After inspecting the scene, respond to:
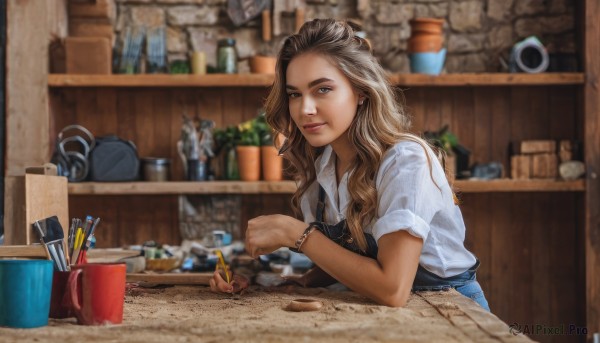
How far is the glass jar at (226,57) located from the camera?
4.45 meters

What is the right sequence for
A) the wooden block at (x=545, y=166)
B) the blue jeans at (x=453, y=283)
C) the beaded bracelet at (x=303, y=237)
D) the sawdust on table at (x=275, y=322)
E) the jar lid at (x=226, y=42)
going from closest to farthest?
the sawdust on table at (x=275, y=322), the beaded bracelet at (x=303, y=237), the blue jeans at (x=453, y=283), the wooden block at (x=545, y=166), the jar lid at (x=226, y=42)

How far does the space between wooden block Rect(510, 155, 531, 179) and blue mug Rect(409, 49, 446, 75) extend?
696 millimetres

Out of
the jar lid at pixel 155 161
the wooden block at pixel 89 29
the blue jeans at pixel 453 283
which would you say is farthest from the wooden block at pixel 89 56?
the blue jeans at pixel 453 283

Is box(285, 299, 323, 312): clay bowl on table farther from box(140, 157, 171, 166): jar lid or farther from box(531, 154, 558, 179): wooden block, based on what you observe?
box(531, 154, 558, 179): wooden block

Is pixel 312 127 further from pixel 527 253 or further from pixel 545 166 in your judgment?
pixel 527 253

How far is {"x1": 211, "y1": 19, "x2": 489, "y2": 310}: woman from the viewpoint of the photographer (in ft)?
5.75

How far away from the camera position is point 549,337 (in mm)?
4656

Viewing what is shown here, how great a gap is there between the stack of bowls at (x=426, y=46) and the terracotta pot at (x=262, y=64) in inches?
32.7

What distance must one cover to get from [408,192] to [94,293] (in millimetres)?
779

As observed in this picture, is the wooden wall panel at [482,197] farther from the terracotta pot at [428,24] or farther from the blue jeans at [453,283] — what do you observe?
the blue jeans at [453,283]

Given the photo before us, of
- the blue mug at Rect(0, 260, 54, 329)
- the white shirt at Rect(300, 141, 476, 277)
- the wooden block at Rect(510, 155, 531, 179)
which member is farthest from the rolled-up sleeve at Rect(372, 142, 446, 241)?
the wooden block at Rect(510, 155, 531, 179)

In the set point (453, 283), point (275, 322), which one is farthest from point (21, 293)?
point (453, 283)

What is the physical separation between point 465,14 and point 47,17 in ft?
8.20

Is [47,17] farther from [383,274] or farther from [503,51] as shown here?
[383,274]
